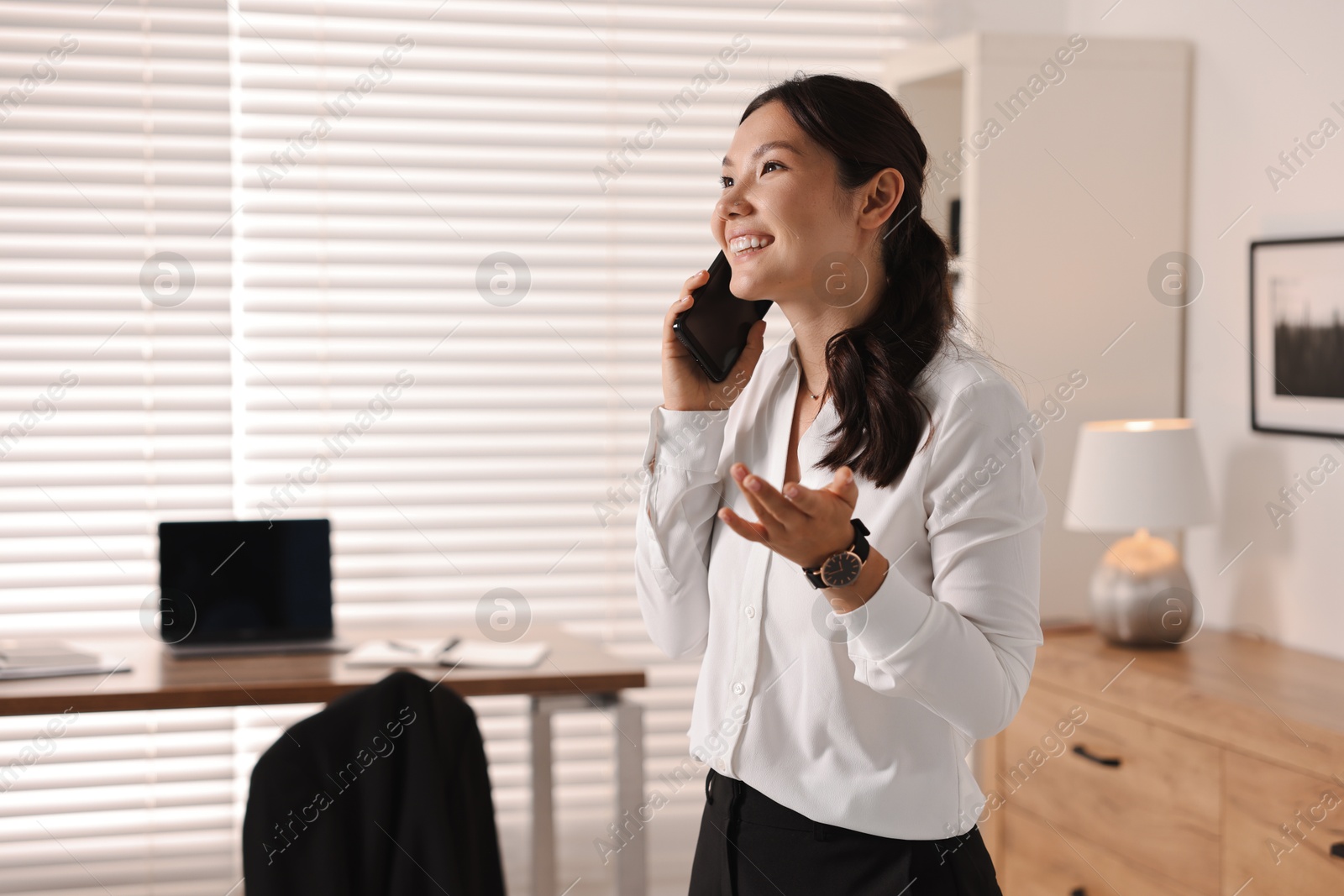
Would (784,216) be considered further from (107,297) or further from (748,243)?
(107,297)

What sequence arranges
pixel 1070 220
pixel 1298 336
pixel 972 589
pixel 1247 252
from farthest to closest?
pixel 1070 220, pixel 1247 252, pixel 1298 336, pixel 972 589

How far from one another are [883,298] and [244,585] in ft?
5.68

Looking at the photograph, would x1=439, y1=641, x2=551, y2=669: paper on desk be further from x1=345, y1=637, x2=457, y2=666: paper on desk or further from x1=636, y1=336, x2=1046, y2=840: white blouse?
x1=636, y1=336, x2=1046, y2=840: white blouse

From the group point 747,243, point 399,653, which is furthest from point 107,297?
point 747,243

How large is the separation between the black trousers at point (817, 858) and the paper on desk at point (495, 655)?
1048mm

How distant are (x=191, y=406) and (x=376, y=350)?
489mm

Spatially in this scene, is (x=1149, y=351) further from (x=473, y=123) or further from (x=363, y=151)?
(x=363, y=151)

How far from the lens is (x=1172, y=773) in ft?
7.15

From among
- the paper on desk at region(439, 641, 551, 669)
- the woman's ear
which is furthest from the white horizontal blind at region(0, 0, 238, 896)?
the woman's ear

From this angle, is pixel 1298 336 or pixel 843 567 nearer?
pixel 843 567

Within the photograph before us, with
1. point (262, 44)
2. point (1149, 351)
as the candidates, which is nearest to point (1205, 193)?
point (1149, 351)

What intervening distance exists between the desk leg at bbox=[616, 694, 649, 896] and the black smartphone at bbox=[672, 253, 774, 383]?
0.97 meters

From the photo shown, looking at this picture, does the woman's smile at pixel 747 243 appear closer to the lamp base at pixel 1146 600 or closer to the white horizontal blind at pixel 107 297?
the lamp base at pixel 1146 600

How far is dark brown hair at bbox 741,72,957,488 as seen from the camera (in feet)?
3.73
